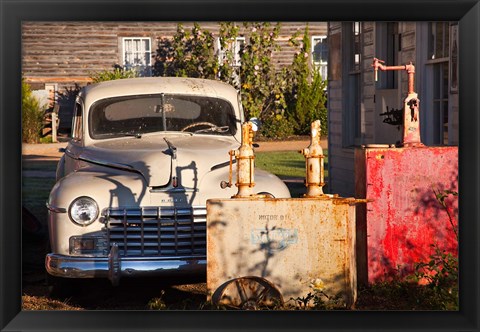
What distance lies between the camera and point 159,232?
743 centimetres

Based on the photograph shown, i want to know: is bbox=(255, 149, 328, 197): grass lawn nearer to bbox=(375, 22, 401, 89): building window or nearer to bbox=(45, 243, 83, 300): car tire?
bbox=(375, 22, 401, 89): building window

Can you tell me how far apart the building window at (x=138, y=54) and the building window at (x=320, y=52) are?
4579mm

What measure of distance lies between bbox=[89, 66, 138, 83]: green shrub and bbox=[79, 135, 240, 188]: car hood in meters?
16.0

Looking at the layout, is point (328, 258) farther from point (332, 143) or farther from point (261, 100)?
point (261, 100)

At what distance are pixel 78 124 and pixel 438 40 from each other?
346 centimetres

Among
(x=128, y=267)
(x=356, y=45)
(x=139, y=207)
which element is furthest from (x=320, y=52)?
(x=128, y=267)

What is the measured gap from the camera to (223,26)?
986 inches

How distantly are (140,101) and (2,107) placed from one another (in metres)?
3.34

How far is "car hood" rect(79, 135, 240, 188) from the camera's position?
7.69m

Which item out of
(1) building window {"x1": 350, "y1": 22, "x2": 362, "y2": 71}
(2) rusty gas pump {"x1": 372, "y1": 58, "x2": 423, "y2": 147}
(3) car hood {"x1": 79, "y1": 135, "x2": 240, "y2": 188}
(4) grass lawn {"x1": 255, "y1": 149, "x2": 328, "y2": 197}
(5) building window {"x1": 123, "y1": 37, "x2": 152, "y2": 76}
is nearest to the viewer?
(2) rusty gas pump {"x1": 372, "y1": 58, "x2": 423, "y2": 147}

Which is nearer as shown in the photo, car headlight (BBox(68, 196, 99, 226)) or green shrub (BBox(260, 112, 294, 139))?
car headlight (BBox(68, 196, 99, 226))

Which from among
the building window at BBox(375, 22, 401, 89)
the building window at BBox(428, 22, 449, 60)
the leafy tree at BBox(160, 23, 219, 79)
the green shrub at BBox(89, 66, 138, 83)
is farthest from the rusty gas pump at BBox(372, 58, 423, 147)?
the green shrub at BBox(89, 66, 138, 83)

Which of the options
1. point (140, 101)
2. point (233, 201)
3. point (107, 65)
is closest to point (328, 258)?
point (233, 201)
